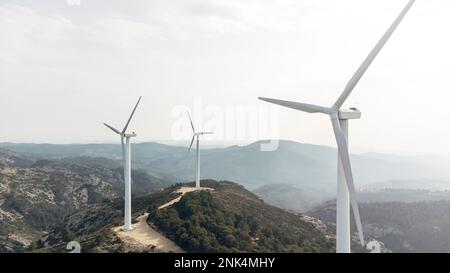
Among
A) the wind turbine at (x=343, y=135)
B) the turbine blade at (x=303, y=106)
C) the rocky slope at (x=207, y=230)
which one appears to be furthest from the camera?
the rocky slope at (x=207, y=230)

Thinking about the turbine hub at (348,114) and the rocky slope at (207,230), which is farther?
the rocky slope at (207,230)

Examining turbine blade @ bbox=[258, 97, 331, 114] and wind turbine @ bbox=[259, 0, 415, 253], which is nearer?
wind turbine @ bbox=[259, 0, 415, 253]

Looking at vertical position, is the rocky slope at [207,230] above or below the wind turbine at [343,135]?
below

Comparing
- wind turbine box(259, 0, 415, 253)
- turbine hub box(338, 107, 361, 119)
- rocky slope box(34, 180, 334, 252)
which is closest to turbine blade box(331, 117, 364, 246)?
wind turbine box(259, 0, 415, 253)

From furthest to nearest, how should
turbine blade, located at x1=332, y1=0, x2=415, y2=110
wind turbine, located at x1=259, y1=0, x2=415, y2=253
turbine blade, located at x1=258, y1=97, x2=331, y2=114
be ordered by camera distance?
1. turbine blade, located at x1=258, y1=97, x2=331, y2=114
2. wind turbine, located at x1=259, y1=0, x2=415, y2=253
3. turbine blade, located at x1=332, y1=0, x2=415, y2=110

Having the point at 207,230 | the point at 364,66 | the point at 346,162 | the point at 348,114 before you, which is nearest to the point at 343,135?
the point at 348,114

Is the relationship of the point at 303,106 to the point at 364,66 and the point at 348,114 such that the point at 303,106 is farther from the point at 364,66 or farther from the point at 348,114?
the point at 364,66

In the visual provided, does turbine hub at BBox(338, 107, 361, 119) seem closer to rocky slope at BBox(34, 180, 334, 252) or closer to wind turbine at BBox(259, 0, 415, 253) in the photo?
wind turbine at BBox(259, 0, 415, 253)

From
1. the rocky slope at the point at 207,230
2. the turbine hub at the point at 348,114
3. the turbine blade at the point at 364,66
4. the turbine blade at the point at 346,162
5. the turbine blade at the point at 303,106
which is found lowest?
the rocky slope at the point at 207,230

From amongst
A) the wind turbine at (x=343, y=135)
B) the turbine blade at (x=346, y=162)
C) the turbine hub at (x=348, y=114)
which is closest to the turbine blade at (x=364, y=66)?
the wind turbine at (x=343, y=135)

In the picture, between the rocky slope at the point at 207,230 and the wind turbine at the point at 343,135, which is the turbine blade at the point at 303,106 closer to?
the wind turbine at the point at 343,135

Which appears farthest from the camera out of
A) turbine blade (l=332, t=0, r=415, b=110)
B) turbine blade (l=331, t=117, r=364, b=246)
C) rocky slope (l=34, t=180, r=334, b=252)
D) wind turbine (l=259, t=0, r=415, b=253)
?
rocky slope (l=34, t=180, r=334, b=252)

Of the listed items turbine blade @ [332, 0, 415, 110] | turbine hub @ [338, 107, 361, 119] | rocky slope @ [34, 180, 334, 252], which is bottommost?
rocky slope @ [34, 180, 334, 252]
